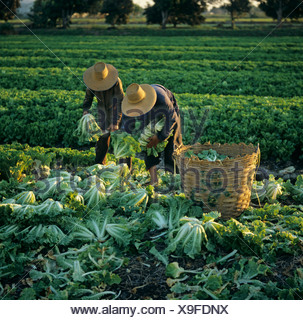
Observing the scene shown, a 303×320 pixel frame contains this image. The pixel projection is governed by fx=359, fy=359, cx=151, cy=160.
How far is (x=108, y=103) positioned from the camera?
19.1 ft

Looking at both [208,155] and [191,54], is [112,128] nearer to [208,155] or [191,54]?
[208,155]

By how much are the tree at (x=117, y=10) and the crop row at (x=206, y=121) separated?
163ft

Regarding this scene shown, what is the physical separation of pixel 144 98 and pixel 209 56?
19.7 m

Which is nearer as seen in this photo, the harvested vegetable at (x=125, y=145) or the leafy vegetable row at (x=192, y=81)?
the harvested vegetable at (x=125, y=145)

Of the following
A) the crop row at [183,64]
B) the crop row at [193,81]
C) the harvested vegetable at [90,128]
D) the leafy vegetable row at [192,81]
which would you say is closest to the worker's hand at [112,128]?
the harvested vegetable at [90,128]

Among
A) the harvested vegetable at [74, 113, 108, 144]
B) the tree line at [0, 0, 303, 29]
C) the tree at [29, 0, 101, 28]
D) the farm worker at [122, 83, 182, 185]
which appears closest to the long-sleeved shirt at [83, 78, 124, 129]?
the harvested vegetable at [74, 113, 108, 144]

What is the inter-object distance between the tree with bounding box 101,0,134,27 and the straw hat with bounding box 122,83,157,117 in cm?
5516

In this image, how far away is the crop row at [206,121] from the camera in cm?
780

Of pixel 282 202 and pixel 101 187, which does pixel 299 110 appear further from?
pixel 101 187

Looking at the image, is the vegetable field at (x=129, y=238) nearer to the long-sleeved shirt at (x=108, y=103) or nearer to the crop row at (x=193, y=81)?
the long-sleeved shirt at (x=108, y=103)

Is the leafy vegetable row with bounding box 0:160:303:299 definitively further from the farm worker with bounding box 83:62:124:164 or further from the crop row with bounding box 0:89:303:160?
the crop row with bounding box 0:89:303:160

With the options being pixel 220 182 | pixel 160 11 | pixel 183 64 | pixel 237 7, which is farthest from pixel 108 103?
pixel 237 7

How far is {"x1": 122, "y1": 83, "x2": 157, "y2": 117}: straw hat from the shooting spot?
449cm

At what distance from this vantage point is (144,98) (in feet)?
15.1
